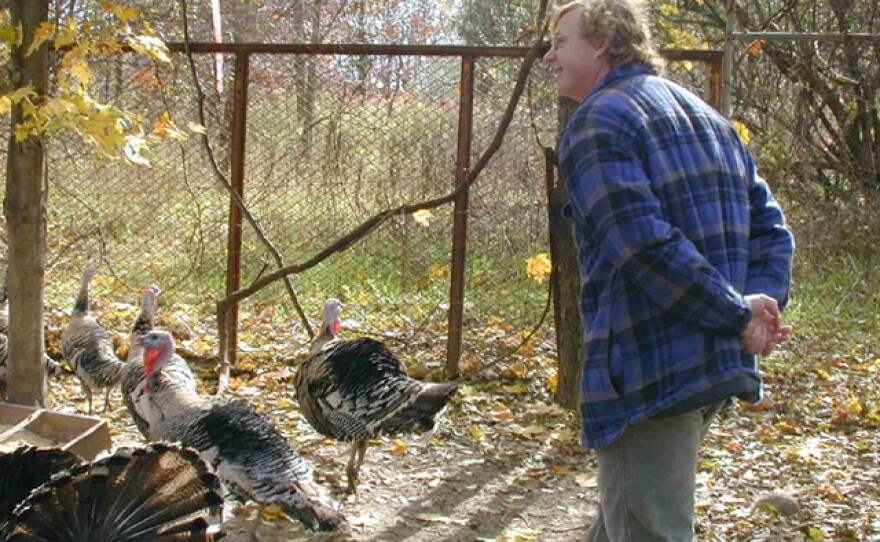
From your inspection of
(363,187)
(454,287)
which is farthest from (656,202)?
(363,187)

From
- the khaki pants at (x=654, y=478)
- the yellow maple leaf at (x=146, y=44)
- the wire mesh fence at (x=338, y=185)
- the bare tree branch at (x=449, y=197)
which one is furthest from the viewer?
the wire mesh fence at (x=338, y=185)

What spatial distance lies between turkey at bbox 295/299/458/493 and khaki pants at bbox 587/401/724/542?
2176 millimetres

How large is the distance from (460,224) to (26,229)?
9.38 ft

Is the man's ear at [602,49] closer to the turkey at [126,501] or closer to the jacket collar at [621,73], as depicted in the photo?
the jacket collar at [621,73]

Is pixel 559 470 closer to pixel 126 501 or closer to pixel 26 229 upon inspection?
pixel 126 501

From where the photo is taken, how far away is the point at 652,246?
7.79 feet

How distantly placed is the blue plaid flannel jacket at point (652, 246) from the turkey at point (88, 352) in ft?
14.2

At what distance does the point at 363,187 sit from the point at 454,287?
1082 millimetres

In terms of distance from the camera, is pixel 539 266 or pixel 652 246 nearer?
pixel 652 246

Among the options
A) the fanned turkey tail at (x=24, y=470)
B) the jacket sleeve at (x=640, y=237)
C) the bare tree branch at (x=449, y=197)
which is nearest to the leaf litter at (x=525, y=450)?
the bare tree branch at (x=449, y=197)

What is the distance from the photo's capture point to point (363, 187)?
23.5 feet

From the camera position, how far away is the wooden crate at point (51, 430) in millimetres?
4721

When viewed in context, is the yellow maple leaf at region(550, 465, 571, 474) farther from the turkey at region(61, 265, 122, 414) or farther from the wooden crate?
the turkey at region(61, 265, 122, 414)

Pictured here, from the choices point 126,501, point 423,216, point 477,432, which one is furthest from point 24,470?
point 423,216
